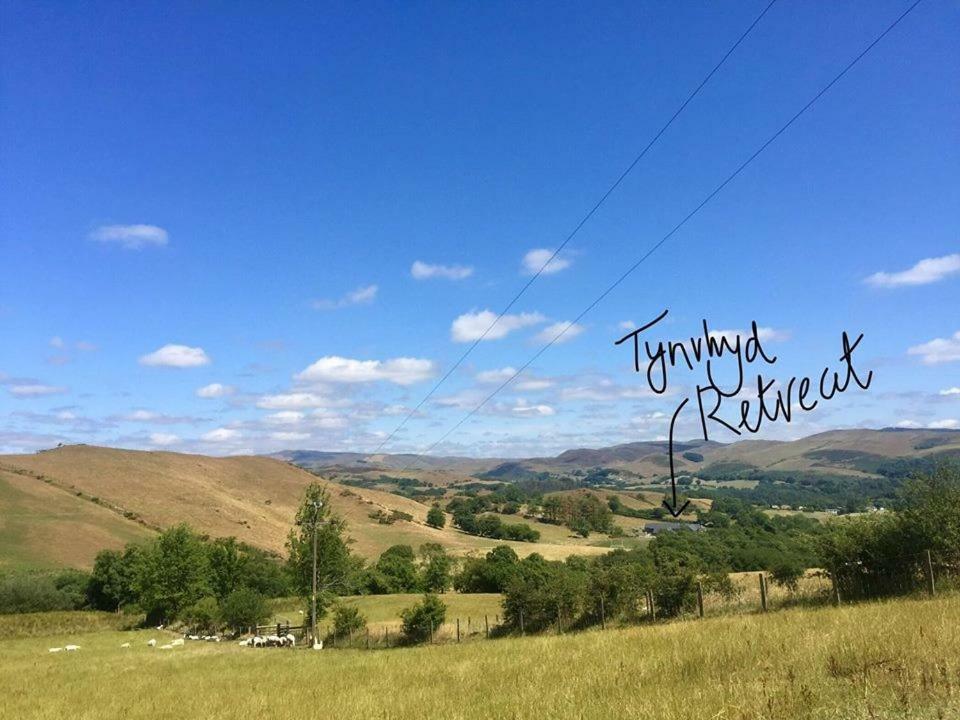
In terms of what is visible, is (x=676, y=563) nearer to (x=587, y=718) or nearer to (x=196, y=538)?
(x=587, y=718)

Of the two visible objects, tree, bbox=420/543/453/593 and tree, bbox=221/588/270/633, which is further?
tree, bbox=420/543/453/593

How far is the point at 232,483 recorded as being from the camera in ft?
537

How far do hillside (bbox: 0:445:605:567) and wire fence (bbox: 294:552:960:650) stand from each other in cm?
7125

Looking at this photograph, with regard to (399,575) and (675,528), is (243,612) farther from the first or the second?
(675,528)

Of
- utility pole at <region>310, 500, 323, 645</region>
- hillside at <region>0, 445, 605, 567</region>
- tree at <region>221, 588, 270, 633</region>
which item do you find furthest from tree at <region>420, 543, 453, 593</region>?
utility pole at <region>310, 500, 323, 645</region>

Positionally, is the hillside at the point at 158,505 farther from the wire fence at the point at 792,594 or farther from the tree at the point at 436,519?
the wire fence at the point at 792,594

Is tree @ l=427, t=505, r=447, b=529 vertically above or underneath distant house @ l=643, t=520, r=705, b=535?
underneath

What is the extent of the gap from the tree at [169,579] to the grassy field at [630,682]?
1880 inches

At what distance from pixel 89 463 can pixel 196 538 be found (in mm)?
92128

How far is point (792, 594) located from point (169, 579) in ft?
206

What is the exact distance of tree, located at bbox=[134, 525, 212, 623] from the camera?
67812 mm

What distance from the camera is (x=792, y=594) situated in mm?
26859

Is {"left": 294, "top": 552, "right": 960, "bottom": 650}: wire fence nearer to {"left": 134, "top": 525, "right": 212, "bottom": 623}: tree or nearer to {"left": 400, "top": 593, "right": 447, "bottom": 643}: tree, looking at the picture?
{"left": 400, "top": 593, "right": 447, "bottom": 643}: tree

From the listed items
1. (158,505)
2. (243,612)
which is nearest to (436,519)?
(158,505)
